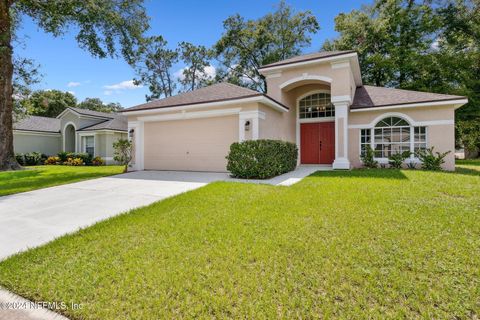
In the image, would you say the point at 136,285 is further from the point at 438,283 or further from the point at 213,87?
the point at 213,87

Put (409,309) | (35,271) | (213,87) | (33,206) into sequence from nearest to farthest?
(409,309) → (35,271) → (33,206) → (213,87)

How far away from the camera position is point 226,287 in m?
2.65

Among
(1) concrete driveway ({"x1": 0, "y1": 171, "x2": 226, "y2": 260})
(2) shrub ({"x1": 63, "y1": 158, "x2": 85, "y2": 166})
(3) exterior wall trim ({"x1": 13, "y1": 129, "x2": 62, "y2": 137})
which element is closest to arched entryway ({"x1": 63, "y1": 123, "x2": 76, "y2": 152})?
(3) exterior wall trim ({"x1": 13, "y1": 129, "x2": 62, "y2": 137})

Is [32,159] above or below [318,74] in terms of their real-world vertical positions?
below

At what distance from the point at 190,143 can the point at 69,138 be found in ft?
60.6

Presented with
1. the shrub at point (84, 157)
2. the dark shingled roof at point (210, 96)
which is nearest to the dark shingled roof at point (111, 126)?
the shrub at point (84, 157)

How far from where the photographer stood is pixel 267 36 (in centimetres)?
2569

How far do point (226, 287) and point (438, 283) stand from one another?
2.24 metres

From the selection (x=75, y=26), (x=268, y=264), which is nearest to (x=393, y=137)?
(x=268, y=264)

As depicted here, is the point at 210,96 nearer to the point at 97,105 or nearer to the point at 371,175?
the point at 371,175

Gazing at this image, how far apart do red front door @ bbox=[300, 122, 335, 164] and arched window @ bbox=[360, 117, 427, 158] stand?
1784mm

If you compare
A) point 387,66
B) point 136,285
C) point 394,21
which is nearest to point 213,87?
point 136,285

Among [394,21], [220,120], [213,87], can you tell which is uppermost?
[394,21]

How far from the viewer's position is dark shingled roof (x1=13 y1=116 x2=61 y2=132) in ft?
74.0
